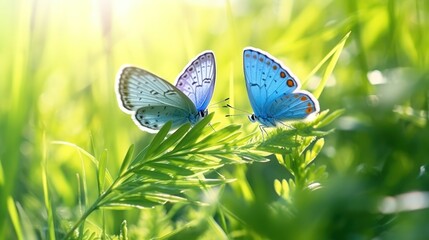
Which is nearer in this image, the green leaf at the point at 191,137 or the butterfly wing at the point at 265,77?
the green leaf at the point at 191,137

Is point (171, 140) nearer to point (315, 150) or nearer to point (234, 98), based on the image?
point (315, 150)

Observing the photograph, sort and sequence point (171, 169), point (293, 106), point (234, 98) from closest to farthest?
point (171, 169), point (293, 106), point (234, 98)

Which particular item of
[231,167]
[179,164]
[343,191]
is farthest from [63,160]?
[343,191]

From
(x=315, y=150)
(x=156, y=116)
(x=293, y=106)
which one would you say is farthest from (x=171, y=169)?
(x=156, y=116)

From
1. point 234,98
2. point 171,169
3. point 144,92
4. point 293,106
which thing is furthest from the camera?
point 234,98

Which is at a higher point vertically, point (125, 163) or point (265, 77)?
point (265, 77)

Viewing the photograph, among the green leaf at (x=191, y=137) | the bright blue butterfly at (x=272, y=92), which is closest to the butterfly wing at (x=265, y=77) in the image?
the bright blue butterfly at (x=272, y=92)

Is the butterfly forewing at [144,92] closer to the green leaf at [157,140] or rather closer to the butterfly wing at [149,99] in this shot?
the butterfly wing at [149,99]

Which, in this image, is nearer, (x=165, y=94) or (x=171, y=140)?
(x=171, y=140)
